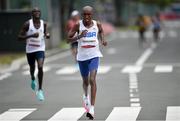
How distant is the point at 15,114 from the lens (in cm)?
1370

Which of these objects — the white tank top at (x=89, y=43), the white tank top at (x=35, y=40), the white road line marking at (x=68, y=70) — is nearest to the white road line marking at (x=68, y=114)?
the white tank top at (x=89, y=43)

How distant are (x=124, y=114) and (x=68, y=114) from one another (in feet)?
3.15

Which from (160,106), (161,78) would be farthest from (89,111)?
(161,78)

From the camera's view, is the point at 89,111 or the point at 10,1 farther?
the point at 10,1

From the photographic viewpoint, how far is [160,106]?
1442 cm

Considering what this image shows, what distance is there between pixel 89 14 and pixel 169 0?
122998 mm

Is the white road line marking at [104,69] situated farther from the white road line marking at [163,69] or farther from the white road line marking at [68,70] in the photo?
the white road line marking at [163,69]

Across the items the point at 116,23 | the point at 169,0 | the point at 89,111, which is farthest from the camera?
the point at 169,0

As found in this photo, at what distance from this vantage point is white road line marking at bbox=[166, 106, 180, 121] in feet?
41.1

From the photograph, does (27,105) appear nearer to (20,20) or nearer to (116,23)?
(20,20)

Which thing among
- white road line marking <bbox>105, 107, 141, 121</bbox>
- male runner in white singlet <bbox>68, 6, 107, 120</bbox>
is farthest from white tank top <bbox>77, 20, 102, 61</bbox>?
white road line marking <bbox>105, 107, 141, 121</bbox>

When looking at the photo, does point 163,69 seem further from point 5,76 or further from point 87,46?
point 87,46

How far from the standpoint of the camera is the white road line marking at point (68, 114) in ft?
42.3

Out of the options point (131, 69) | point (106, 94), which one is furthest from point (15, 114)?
point (131, 69)
